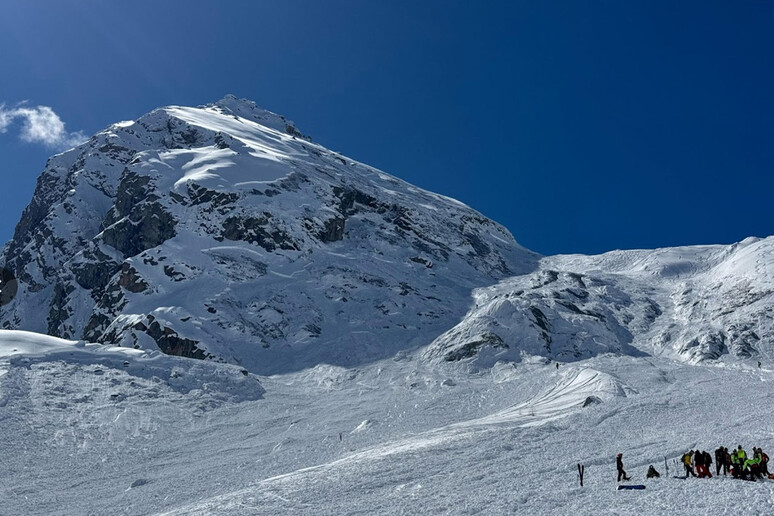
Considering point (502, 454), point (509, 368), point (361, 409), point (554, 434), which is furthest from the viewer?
point (509, 368)

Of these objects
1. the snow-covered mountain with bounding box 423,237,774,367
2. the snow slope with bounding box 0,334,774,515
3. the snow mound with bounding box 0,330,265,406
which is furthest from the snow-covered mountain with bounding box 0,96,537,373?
the snow slope with bounding box 0,334,774,515

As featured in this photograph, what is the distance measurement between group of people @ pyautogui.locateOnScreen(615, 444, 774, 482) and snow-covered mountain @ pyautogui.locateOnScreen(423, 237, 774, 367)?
46.0 meters

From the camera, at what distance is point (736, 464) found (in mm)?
26609

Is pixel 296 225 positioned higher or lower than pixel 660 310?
higher

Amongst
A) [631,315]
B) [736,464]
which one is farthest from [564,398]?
[631,315]

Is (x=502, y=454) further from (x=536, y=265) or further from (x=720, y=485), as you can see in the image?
(x=536, y=265)

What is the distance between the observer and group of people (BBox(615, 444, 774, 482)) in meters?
26.2

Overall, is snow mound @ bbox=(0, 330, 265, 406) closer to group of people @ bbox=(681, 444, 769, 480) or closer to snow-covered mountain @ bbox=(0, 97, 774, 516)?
snow-covered mountain @ bbox=(0, 97, 774, 516)

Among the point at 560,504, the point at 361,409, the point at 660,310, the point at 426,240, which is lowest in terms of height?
the point at 560,504

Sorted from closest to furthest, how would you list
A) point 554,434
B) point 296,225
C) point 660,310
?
point 554,434 → point 660,310 → point 296,225

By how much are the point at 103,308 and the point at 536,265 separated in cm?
7265

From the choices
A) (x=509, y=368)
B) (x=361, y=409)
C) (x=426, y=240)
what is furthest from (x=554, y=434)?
(x=426, y=240)

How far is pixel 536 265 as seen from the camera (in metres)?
134

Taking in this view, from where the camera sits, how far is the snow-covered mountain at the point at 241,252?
8688 centimetres
